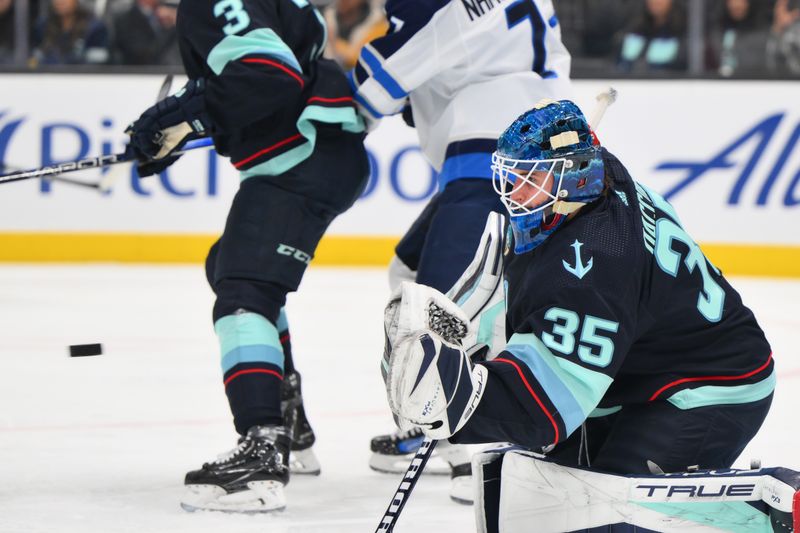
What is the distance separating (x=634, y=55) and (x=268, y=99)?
13.0ft

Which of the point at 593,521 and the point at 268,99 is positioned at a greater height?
the point at 268,99

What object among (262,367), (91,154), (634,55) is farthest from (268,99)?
(634,55)

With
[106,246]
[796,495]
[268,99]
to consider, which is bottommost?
[106,246]

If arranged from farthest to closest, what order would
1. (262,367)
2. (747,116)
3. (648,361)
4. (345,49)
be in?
(345,49), (747,116), (262,367), (648,361)

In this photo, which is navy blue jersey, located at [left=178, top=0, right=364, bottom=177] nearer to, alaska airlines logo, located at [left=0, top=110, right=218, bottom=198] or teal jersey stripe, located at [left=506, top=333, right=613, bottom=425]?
teal jersey stripe, located at [left=506, top=333, right=613, bottom=425]

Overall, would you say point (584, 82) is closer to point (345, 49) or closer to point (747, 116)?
point (747, 116)

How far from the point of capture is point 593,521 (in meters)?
2.09

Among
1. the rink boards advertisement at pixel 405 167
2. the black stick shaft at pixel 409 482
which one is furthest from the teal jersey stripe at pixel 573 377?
the rink boards advertisement at pixel 405 167

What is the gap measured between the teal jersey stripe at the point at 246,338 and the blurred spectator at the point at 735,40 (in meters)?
4.18

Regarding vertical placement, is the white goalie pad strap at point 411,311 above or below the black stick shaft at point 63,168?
above

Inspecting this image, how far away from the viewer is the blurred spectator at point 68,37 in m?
6.49

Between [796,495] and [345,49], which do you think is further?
[345,49]

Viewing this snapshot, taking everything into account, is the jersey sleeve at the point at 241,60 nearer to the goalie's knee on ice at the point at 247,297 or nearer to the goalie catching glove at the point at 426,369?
the goalie's knee on ice at the point at 247,297

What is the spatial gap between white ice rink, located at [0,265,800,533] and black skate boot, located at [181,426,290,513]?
3cm
